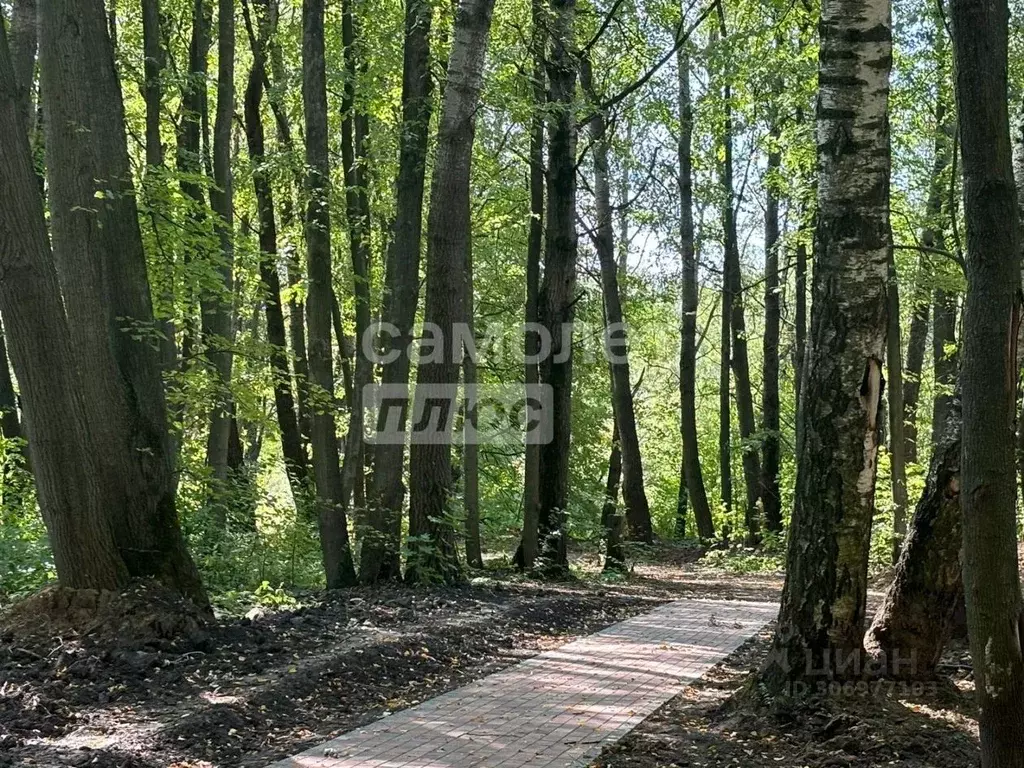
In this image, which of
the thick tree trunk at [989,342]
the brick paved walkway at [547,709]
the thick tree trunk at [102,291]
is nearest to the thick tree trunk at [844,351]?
the brick paved walkway at [547,709]

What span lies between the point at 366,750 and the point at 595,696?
7.66 feet

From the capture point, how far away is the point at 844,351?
6555 mm

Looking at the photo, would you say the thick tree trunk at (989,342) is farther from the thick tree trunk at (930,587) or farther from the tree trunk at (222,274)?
the tree trunk at (222,274)

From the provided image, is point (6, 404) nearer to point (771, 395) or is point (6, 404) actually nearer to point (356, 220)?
point (356, 220)

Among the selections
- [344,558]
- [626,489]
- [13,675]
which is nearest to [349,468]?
[344,558]

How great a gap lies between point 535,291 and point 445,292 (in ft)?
A: 13.7

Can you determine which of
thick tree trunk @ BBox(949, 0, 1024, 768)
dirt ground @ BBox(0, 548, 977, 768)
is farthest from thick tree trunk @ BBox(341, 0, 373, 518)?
thick tree trunk @ BBox(949, 0, 1024, 768)

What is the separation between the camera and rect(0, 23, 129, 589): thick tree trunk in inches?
308

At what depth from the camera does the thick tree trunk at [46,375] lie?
7.82m

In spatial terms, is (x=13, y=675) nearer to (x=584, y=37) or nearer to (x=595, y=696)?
(x=595, y=696)

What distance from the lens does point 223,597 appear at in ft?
38.3

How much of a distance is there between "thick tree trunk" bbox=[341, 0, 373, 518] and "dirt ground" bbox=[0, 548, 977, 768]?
4.09 metres

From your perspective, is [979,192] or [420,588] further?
[420,588]

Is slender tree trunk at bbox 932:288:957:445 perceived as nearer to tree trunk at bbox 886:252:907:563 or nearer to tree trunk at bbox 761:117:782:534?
tree trunk at bbox 761:117:782:534
